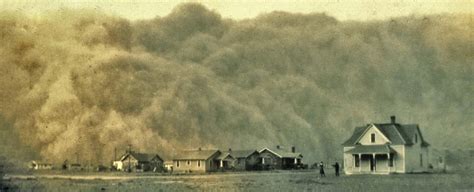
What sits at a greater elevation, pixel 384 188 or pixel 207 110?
pixel 207 110

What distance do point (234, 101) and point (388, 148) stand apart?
8.04 ft

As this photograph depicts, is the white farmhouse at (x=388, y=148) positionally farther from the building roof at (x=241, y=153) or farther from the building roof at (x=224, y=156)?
the building roof at (x=224, y=156)

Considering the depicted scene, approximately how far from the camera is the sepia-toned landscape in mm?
12617

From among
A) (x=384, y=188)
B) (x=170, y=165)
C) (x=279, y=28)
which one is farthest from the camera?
(x=170, y=165)

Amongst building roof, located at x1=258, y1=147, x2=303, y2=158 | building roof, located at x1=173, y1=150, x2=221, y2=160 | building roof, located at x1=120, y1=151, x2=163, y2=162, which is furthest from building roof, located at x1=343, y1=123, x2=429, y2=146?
building roof, located at x1=120, y1=151, x2=163, y2=162

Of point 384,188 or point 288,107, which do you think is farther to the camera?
point 288,107

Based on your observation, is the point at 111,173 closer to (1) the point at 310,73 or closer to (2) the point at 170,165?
(2) the point at 170,165

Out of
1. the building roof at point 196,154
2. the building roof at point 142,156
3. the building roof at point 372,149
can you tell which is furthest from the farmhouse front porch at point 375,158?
the building roof at point 142,156

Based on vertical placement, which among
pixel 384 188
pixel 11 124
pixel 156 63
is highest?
pixel 156 63

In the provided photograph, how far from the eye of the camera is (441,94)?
41.1ft

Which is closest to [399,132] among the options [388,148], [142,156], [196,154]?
[388,148]

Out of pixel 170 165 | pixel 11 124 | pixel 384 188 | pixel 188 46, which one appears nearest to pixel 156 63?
pixel 188 46

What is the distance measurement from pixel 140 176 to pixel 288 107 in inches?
112

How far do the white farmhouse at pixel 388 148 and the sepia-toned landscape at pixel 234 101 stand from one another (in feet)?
0.07
